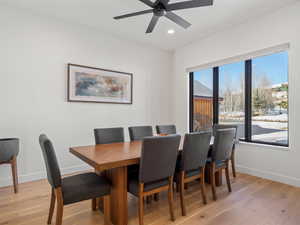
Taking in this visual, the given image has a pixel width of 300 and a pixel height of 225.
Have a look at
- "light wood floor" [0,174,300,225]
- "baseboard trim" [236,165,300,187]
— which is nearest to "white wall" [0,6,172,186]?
"light wood floor" [0,174,300,225]

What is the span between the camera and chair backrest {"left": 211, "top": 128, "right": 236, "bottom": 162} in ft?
7.63

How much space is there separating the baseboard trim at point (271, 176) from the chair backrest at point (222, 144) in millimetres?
1126

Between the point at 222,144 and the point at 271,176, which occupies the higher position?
the point at 222,144

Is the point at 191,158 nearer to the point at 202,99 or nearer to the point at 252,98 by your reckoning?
the point at 252,98

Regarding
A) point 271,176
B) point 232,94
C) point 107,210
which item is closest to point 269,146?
point 271,176

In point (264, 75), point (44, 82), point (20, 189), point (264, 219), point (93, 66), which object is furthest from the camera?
point (93, 66)

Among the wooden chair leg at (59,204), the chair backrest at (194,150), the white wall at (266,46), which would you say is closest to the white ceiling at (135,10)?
the white wall at (266,46)

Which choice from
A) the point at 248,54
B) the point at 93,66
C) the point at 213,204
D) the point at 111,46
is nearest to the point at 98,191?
the point at 213,204

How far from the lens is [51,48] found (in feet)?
10.4

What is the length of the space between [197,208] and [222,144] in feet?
2.76

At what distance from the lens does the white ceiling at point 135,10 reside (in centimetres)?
275

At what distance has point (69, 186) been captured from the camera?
1.67 m

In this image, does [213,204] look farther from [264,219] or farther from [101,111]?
[101,111]

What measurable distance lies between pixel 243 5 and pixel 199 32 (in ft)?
3.39
